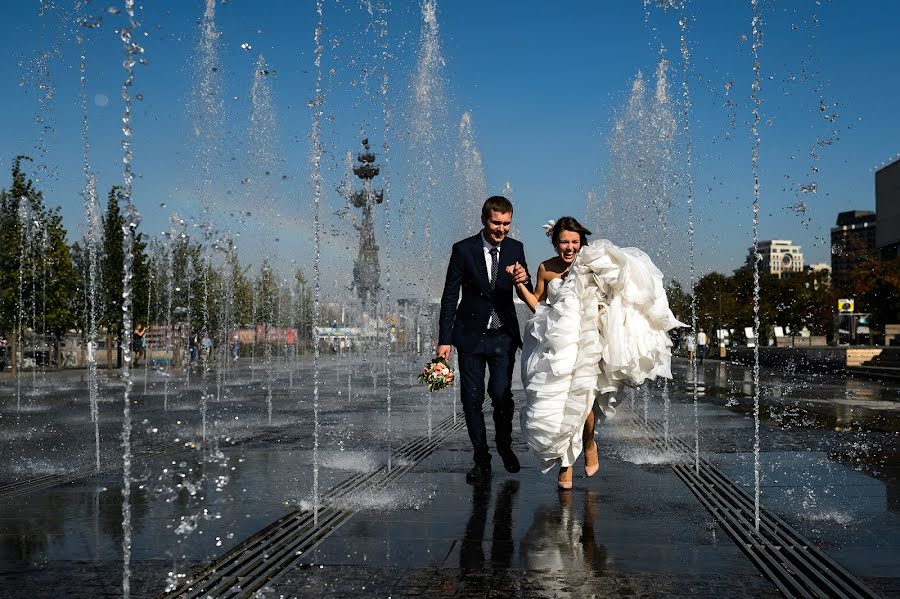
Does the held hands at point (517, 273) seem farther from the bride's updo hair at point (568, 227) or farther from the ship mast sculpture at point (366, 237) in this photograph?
the ship mast sculpture at point (366, 237)

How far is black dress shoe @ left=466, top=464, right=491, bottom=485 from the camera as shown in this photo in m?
7.25

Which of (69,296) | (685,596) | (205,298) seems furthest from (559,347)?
(205,298)

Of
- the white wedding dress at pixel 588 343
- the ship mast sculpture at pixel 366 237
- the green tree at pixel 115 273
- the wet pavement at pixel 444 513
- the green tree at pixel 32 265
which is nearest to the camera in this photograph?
the wet pavement at pixel 444 513

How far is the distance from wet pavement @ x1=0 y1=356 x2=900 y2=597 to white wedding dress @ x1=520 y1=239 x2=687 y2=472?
51 centimetres

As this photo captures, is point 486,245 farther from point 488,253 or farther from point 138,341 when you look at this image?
point 138,341

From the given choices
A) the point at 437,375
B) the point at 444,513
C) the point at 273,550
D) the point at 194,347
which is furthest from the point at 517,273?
the point at 194,347

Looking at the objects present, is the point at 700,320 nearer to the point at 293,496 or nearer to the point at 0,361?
the point at 0,361

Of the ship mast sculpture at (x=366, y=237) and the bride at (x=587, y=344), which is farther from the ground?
the ship mast sculpture at (x=366, y=237)

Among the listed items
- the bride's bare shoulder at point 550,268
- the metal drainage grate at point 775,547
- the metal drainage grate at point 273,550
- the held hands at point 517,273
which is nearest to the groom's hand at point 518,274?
the held hands at point 517,273

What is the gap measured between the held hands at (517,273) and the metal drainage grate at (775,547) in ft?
6.36

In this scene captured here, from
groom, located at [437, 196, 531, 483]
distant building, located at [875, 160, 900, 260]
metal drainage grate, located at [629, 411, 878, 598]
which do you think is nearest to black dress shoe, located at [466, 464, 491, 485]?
groom, located at [437, 196, 531, 483]

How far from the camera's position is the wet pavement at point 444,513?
4426mm

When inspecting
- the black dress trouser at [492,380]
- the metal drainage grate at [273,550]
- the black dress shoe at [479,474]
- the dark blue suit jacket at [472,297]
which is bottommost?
the metal drainage grate at [273,550]

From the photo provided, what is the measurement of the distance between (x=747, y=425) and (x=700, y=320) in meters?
69.7
